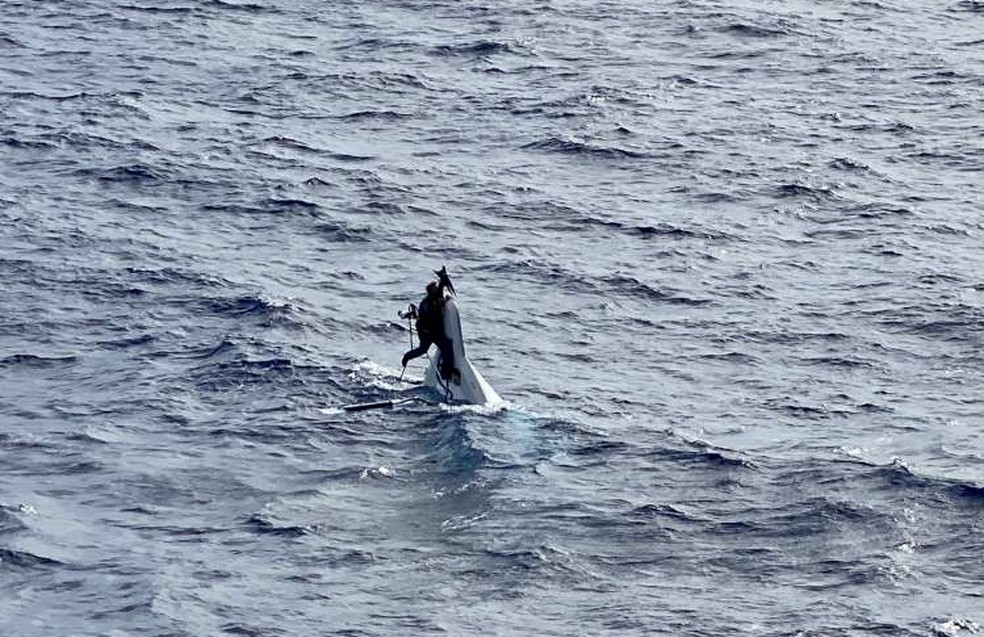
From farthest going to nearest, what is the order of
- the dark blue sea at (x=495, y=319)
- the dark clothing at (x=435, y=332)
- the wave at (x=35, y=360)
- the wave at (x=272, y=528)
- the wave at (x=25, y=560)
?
the wave at (x=35, y=360) < the dark clothing at (x=435, y=332) < the wave at (x=272, y=528) < the wave at (x=25, y=560) < the dark blue sea at (x=495, y=319)

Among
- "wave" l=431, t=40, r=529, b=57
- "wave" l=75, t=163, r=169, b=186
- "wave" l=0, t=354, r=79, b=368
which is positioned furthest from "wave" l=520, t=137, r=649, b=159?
"wave" l=0, t=354, r=79, b=368

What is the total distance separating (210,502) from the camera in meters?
43.1

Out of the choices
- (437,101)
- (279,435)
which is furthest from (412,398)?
(437,101)

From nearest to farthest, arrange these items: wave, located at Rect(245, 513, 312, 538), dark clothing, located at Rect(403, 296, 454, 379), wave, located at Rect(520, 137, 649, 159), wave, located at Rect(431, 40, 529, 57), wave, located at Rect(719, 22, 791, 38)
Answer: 1. wave, located at Rect(245, 513, 312, 538)
2. dark clothing, located at Rect(403, 296, 454, 379)
3. wave, located at Rect(520, 137, 649, 159)
4. wave, located at Rect(431, 40, 529, 57)
5. wave, located at Rect(719, 22, 791, 38)

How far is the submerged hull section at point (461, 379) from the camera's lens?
48000 millimetres

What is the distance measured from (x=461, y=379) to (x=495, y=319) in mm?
5272

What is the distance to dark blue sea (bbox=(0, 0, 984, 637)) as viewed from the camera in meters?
40.0

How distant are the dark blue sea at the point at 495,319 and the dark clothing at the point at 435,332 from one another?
1146 mm

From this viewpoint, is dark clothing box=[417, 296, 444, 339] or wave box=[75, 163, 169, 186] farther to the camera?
wave box=[75, 163, 169, 186]

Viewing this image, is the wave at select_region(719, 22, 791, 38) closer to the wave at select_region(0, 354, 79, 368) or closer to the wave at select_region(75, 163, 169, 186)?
the wave at select_region(75, 163, 169, 186)

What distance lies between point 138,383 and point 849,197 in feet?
73.0

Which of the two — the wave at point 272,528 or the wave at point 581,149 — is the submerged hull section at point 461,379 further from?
the wave at point 581,149

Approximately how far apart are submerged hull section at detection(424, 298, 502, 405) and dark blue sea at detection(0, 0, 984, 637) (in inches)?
36.2

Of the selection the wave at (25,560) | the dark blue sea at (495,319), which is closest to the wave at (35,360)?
the dark blue sea at (495,319)
